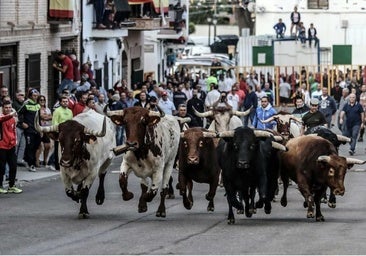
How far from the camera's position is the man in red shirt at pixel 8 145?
88.2ft

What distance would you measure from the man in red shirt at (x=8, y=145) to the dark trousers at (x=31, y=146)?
13.7 ft

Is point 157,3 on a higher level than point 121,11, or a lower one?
higher

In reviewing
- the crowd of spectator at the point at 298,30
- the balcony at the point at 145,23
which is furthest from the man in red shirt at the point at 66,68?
the crowd of spectator at the point at 298,30

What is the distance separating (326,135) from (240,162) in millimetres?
2807

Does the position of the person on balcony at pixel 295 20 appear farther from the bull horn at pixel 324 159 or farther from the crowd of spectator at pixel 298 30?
the bull horn at pixel 324 159

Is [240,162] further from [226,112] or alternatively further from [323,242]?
[226,112]

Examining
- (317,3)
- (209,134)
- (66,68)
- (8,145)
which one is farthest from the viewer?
(317,3)

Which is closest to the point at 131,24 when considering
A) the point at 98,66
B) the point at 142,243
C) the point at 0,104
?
the point at 98,66

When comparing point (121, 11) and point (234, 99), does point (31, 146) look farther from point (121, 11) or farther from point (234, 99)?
point (121, 11)

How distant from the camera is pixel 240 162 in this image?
69.1 feet

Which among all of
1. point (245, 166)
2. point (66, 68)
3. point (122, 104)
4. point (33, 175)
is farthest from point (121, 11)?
point (245, 166)

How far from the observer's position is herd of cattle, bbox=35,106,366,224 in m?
21.4

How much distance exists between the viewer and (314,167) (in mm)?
21859

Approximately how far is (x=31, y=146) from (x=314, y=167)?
36.5 ft
